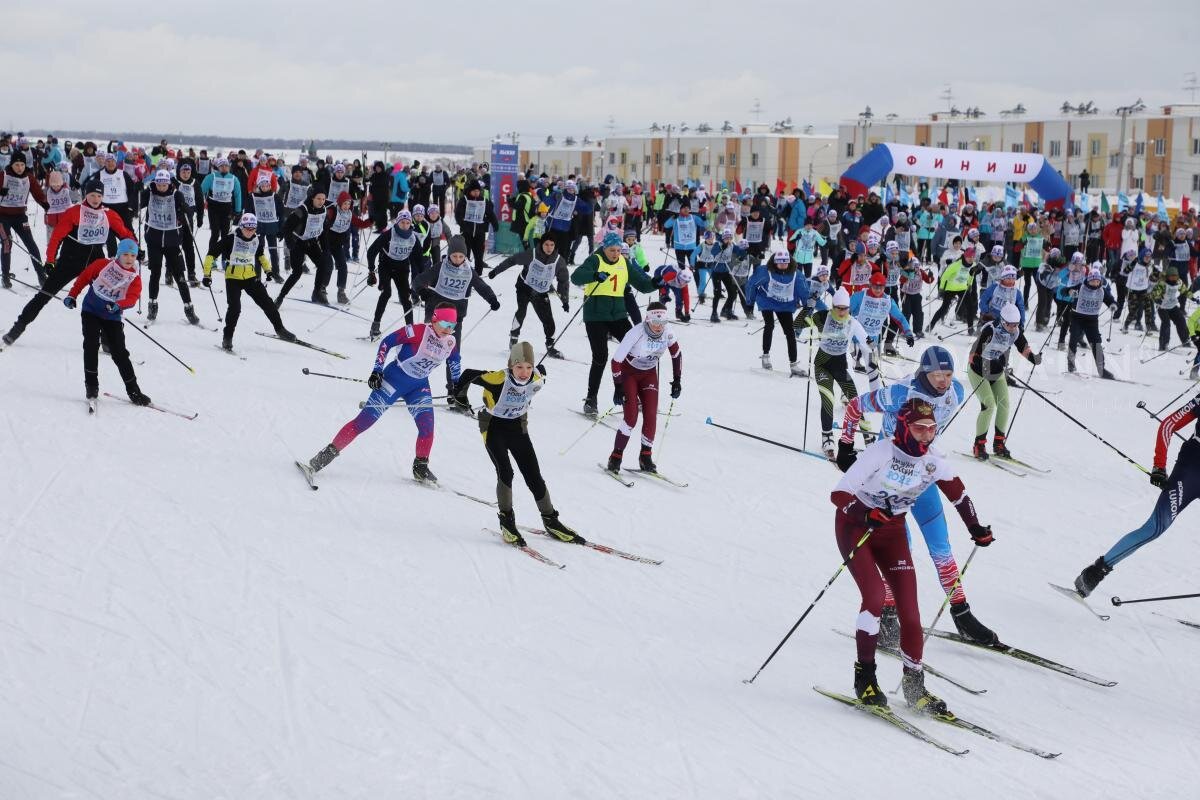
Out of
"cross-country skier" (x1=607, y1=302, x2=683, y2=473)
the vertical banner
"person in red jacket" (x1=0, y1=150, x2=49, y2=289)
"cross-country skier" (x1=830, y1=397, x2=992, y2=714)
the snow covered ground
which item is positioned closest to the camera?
the snow covered ground

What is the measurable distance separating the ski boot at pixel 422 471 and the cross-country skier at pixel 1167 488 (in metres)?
4.37

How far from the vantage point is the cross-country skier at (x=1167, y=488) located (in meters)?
6.99

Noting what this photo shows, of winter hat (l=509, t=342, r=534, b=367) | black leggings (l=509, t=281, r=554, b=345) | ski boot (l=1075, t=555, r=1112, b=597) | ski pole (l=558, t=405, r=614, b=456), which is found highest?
winter hat (l=509, t=342, r=534, b=367)

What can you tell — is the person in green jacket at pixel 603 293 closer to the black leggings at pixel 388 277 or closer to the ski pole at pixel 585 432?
the ski pole at pixel 585 432

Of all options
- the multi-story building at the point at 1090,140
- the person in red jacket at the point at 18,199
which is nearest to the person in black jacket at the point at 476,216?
the person in red jacket at the point at 18,199

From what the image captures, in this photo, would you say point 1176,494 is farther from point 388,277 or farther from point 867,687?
point 388,277

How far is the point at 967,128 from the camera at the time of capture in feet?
201

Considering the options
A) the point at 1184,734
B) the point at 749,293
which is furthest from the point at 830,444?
the point at 1184,734

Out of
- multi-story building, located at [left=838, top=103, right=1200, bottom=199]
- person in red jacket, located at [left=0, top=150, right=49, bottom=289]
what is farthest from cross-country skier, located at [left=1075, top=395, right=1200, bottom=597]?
multi-story building, located at [left=838, top=103, right=1200, bottom=199]

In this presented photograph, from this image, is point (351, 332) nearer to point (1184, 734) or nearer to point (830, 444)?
point (830, 444)

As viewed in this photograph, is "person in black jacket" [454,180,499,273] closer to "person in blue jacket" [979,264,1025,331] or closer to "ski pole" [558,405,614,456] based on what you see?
"person in blue jacket" [979,264,1025,331]

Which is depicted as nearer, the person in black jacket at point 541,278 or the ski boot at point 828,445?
the ski boot at point 828,445

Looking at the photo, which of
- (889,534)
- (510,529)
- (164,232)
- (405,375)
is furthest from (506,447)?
(164,232)

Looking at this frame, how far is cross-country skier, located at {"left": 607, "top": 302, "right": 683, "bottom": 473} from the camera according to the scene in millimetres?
9133
